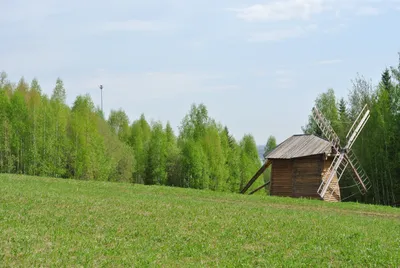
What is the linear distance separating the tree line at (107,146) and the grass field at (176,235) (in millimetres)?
→ 32766

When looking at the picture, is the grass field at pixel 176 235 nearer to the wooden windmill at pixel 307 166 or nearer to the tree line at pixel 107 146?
the wooden windmill at pixel 307 166

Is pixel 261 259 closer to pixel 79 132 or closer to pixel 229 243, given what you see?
pixel 229 243

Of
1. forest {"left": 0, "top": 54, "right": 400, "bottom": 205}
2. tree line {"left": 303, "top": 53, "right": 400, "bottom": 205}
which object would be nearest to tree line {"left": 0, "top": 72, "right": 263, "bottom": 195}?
forest {"left": 0, "top": 54, "right": 400, "bottom": 205}

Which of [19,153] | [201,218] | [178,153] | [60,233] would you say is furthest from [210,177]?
[60,233]

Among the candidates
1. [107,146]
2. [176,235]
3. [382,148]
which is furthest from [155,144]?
[176,235]

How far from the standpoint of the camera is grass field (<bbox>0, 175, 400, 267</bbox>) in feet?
59.9

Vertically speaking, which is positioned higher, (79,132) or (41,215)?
(79,132)

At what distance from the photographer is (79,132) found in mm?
68188

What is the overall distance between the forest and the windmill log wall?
11.9m

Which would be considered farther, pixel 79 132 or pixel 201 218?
pixel 79 132

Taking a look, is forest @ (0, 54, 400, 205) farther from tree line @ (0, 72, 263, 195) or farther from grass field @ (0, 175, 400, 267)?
grass field @ (0, 175, 400, 267)

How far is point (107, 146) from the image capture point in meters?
81.6

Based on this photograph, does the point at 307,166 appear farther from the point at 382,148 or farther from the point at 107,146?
the point at 107,146

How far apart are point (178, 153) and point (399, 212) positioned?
52.6 metres
